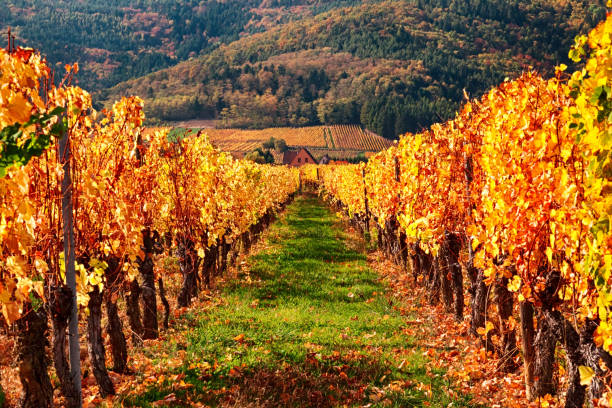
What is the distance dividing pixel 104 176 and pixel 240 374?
3.32m

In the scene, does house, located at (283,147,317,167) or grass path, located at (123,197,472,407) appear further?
house, located at (283,147,317,167)

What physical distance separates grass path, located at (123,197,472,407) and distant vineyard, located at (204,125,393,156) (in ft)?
294

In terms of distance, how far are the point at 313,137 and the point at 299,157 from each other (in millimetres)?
25359

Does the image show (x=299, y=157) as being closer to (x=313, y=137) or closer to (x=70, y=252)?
(x=313, y=137)

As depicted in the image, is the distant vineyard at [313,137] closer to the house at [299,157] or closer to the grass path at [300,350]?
the house at [299,157]

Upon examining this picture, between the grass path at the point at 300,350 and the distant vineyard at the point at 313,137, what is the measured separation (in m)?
89.6

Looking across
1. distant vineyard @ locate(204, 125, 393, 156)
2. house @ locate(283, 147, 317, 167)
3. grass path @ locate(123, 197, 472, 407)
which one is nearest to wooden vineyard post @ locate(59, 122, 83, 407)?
grass path @ locate(123, 197, 472, 407)

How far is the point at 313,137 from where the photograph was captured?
123 m

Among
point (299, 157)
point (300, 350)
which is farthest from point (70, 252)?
point (299, 157)

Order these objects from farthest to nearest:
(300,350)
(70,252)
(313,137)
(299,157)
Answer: (313,137)
(299,157)
(300,350)
(70,252)

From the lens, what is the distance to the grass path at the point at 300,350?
20.6 ft

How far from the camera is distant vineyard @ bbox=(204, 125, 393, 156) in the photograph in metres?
111

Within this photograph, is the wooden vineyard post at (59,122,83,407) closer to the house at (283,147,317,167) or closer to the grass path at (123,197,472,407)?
the grass path at (123,197,472,407)

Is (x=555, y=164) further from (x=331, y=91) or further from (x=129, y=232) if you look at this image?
(x=331, y=91)
